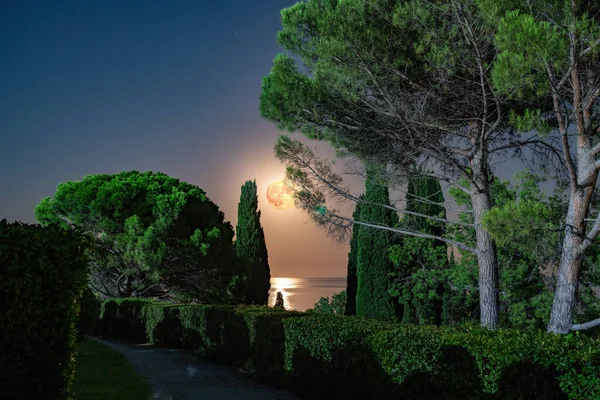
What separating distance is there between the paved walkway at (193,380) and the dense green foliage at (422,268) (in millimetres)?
9117

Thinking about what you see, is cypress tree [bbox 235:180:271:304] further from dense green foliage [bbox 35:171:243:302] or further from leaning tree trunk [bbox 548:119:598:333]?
leaning tree trunk [bbox 548:119:598:333]

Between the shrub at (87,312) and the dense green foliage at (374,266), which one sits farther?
the dense green foliage at (374,266)

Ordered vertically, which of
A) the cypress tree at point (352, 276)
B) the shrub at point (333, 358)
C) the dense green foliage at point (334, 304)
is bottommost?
the shrub at point (333, 358)

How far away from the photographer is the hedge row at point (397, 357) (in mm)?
5031

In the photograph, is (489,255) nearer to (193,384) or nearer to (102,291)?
(193,384)

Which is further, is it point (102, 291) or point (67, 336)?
point (102, 291)

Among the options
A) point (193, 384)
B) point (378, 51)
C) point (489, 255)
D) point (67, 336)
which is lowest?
point (193, 384)

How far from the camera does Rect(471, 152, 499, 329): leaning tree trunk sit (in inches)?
430

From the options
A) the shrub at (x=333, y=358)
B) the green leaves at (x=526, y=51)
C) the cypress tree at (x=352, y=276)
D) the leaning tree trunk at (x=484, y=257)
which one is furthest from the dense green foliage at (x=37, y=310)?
the cypress tree at (x=352, y=276)

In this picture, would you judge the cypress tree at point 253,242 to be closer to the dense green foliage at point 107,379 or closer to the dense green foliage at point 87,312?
the dense green foliage at point 87,312

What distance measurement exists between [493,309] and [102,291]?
16.0 m

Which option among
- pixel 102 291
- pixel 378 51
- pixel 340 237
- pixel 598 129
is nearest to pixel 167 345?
pixel 340 237

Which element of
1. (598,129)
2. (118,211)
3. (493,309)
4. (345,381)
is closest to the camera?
(345,381)

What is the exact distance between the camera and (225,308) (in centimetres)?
1244
